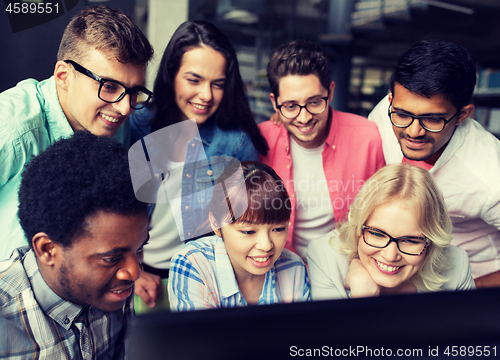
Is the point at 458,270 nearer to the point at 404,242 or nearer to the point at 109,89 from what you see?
the point at 404,242

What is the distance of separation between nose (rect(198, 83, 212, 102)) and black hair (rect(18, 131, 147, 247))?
1.15 ft

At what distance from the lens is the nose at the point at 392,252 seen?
2.44ft

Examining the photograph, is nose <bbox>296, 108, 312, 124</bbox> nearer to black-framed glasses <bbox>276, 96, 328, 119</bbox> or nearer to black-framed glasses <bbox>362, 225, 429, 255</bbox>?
black-framed glasses <bbox>276, 96, 328, 119</bbox>

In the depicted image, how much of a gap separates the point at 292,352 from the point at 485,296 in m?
0.23

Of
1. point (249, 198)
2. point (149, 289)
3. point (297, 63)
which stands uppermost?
point (297, 63)

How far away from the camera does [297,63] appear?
0.97 metres

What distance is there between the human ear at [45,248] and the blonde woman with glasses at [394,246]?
486 millimetres

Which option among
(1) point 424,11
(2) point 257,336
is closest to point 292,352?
(2) point 257,336

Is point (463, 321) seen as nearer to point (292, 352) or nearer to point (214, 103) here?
point (292, 352)

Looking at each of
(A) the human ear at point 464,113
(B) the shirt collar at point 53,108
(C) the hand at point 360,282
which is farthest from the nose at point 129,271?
(A) the human ear at point 464,113

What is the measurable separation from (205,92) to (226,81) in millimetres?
80

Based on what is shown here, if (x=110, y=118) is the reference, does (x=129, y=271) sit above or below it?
below

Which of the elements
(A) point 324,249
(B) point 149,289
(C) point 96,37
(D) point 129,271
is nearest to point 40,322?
(D) point 129,271

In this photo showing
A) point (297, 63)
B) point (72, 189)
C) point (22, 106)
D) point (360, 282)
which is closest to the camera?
point (72, 189)
